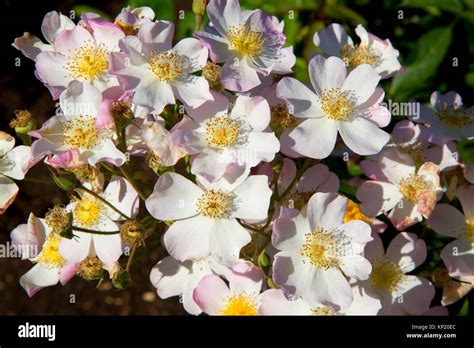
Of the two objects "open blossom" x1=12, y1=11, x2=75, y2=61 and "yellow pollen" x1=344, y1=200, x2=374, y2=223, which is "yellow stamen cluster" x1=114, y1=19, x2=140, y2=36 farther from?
"yellow pollen" x1=344, y1=200, x2=374, y2=223

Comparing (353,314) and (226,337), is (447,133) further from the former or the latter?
(226,337)

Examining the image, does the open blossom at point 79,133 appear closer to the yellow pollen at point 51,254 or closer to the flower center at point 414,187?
the yellow pollen at point 51,254

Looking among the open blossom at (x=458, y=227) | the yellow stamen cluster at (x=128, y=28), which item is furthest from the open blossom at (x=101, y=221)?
the open blossom at (x=458, y=227)

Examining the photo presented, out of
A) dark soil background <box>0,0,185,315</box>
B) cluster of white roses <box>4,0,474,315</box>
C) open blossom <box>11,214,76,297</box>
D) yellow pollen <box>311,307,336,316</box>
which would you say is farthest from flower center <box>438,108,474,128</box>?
dark soil background <box>0,0,185,315</box>

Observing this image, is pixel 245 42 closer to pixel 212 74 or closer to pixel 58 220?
pixel 212 74

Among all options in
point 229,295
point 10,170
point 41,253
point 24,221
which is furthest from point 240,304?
point 24,221

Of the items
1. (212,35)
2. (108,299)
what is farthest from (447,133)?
(108,299)
